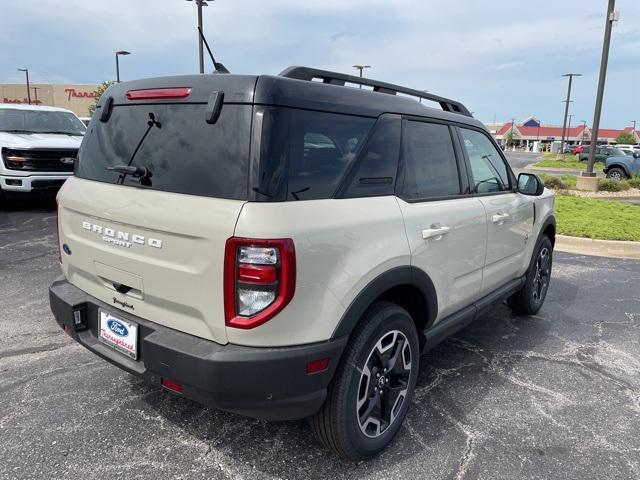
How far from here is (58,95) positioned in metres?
61.6

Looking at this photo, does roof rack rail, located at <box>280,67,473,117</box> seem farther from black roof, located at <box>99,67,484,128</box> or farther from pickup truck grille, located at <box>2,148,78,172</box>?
pickup truck grille, located at <box>2,148,78,172</box>

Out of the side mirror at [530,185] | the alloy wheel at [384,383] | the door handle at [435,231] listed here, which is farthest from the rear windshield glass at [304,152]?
the side mirror at [530,185]

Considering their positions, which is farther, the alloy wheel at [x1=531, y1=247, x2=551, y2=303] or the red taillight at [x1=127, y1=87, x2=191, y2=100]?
the alloy wheel at [x1=531, y1=247, x2=551, y2=303]

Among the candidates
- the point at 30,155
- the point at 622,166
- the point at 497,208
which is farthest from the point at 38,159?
the point at 622,166

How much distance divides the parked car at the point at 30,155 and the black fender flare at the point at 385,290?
26.4 ft

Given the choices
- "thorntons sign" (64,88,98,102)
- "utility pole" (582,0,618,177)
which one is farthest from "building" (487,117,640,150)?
"utility pole" (582,0,618,177)

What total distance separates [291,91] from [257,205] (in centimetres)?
56

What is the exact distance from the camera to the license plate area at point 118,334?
7.68ft

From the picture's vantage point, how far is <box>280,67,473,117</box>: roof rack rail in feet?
8.16

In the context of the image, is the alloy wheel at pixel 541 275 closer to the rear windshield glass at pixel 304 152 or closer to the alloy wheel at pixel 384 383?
the alloy wheel at pixel 384 383

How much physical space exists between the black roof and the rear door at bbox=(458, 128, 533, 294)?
642 millimetres

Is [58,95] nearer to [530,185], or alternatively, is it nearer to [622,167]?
[622,167]

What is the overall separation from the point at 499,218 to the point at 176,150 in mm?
2372

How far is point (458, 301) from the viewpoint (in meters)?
3.21
